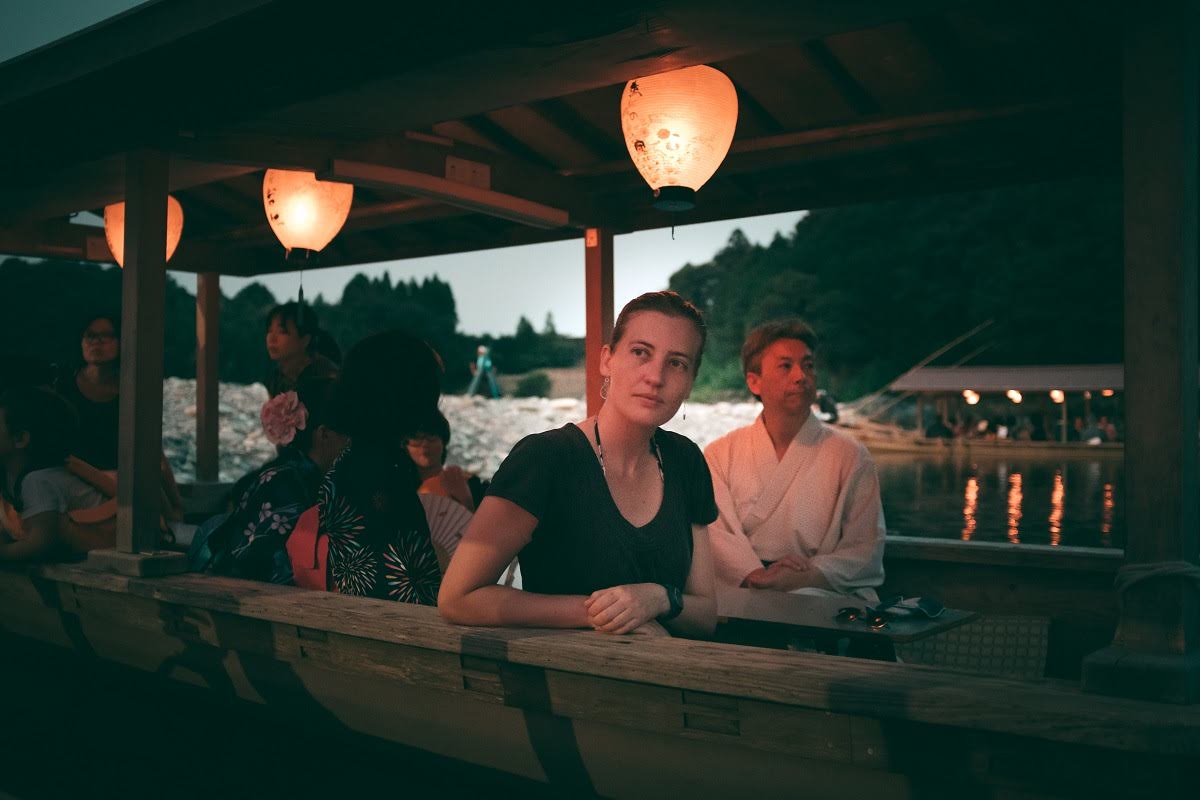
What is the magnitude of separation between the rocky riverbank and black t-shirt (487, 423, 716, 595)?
15.8 metres

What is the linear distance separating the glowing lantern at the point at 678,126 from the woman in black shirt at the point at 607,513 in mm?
1347

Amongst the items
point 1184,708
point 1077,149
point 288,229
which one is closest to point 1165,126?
point 1184,708

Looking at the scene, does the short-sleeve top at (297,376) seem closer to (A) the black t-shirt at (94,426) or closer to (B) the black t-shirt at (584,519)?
(A) the black t-shirt at (94,426)

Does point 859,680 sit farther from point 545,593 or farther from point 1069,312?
point 1069,312

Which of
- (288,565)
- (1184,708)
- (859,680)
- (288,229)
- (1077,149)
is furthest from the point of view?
(288,229)

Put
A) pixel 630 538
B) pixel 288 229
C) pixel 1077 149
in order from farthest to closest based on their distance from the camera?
pixel 288 229 → pixel 1077 149 → pixel 630 538

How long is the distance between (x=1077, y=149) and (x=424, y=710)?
3714 mm

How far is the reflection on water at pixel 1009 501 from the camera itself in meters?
13.4

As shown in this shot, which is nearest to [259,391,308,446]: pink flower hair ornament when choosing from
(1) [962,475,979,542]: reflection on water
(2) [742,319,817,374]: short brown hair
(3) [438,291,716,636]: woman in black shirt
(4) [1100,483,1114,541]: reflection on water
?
(3) [438,291,716,636]: woman in black shirt

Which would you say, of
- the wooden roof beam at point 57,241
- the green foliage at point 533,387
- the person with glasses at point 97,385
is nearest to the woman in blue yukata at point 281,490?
the person with glasses at point 97,385

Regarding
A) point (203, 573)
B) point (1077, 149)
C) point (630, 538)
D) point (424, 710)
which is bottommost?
point (424, 710)

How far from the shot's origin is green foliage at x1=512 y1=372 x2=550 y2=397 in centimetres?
4747

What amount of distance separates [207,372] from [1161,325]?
7537 millimetres

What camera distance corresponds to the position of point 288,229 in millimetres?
5047
